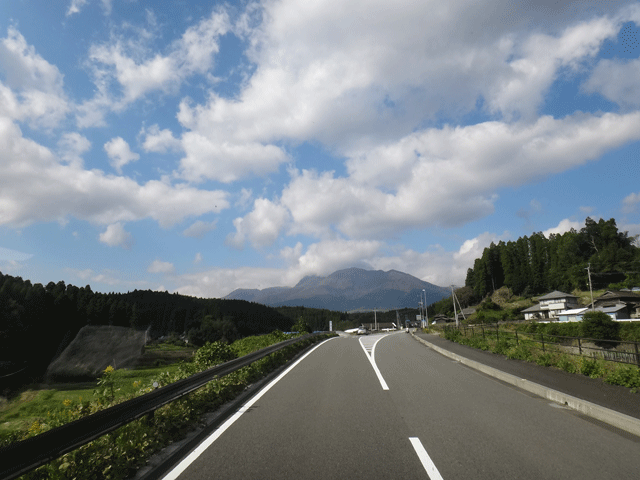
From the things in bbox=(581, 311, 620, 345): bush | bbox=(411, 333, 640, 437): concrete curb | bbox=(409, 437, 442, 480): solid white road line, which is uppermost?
bbox=(409, 437, 442, 480): solid white road line

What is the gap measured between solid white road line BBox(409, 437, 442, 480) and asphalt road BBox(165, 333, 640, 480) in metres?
0.01

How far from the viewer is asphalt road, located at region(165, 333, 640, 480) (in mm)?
4836

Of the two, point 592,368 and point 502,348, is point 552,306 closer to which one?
point 502,348

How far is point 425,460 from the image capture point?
5.16 metres

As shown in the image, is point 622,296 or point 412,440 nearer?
point 412,440

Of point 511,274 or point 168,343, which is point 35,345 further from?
point 511,274

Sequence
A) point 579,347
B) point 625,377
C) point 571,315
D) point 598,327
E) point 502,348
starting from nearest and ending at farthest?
point 625,377
point 579,347
point 502,348
point 598,327
point 571,315

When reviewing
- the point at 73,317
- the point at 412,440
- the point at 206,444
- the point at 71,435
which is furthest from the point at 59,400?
the point at 73,317

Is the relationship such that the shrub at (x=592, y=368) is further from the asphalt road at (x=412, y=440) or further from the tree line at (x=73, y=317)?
the tree line at (x=73, y=317)

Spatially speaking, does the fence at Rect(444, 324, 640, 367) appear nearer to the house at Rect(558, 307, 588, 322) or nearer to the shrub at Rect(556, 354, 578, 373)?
the shrub at Rect(556, 354, 578, 373)

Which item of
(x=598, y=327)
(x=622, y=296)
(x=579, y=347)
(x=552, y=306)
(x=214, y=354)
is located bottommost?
(x=598, y=327)

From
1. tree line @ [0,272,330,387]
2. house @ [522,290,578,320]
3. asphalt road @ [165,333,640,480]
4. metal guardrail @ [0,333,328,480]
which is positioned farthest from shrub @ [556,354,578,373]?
house @ [522,290,578,320]

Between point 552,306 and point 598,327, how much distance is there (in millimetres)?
54264

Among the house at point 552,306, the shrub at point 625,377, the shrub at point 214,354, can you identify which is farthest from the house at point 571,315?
the shrub at point 214,354
